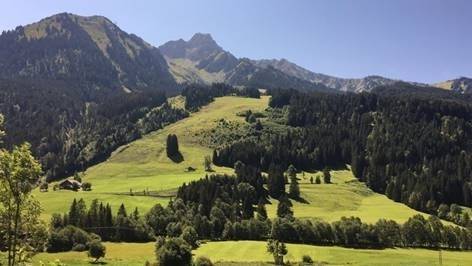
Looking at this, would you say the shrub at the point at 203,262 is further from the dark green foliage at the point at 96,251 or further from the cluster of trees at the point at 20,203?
the cluster of trees at the point at 20,203

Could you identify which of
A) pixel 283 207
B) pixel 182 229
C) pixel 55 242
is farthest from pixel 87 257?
pixel 283 207

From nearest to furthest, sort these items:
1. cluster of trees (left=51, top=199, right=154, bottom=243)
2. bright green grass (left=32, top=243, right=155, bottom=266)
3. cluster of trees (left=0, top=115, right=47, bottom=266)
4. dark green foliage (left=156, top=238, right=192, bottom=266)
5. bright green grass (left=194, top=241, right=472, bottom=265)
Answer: cluster of trees (left=0, top=115, right=47, bottom=266)
dark green foliage (left=156, top=238, right=192, bottom=266)
bright green grass (left=32, top=243, right=155, bottom=266)
bright green grass (left=194, top=241, right=472, bottom=265)
cluster of trees (left=51, top=199, right=154, bottom=243)

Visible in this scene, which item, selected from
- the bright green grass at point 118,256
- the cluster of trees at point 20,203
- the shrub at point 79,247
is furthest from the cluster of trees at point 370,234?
the cluster of trees at point 20,203

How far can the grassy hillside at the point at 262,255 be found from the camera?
128m

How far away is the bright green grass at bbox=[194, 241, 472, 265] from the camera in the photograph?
13088 cm

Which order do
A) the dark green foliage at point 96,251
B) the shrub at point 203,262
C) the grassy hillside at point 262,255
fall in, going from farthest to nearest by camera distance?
1. the dark green foliage at point 96,251
2. the grassy hillside at point 262,255
3. the shrub at point 203,262

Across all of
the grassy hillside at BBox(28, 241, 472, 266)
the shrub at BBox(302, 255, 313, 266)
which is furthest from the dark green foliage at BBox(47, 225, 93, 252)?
the shrub at BBox(302, 255, 313, 266)

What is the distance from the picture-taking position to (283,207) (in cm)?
19362

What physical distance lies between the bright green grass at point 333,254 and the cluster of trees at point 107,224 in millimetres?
21562

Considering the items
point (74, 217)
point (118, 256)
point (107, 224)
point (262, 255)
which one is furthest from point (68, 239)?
point (262, 255)

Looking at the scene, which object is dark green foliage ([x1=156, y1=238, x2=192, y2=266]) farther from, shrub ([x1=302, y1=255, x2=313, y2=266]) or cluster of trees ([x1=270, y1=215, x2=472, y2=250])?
cluster of trees ([x1=270, y1=215, x2=472, y2=250])

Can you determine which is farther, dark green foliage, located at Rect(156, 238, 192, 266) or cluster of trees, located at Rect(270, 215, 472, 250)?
cluster of trees, located at Rect(270, 215, 472, 250)

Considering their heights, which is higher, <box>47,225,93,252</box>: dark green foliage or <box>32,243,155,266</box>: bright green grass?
<box>47,225,93,252</box>: dark green foliage

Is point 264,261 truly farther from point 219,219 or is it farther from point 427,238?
point 427,238
